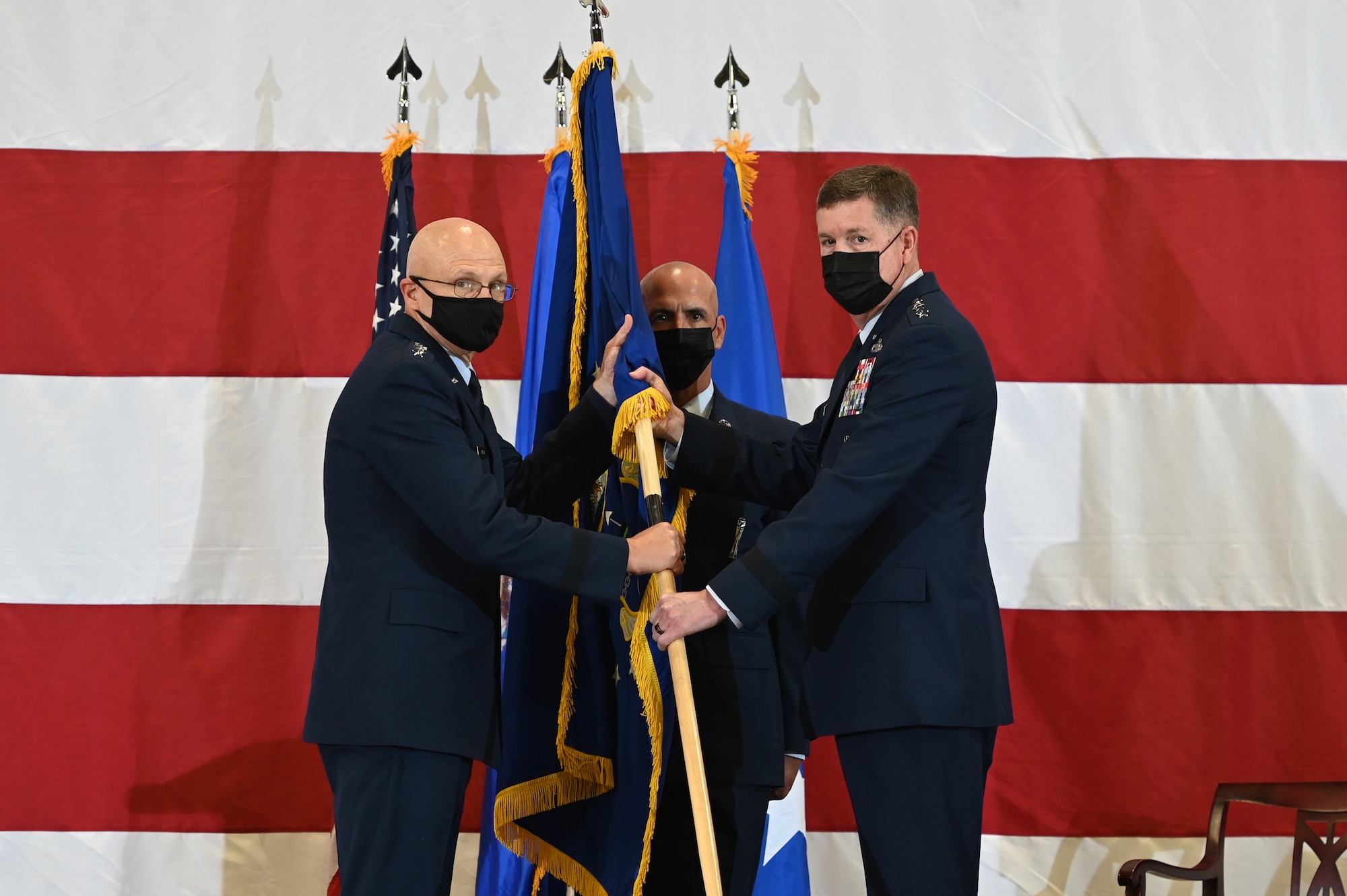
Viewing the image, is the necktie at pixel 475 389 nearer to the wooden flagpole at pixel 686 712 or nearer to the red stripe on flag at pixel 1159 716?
the wooden flagpole at pixel 686 712

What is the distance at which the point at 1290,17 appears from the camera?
3.69 m

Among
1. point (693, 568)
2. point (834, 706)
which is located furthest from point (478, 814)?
point (834, 706)

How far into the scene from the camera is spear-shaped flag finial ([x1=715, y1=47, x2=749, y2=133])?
3363 mm

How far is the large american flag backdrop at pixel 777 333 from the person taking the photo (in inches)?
138

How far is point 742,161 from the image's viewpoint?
334cm

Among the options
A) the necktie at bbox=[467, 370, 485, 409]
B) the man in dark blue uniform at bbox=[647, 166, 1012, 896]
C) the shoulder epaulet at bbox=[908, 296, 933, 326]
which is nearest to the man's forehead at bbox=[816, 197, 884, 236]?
the man in dark blue uniform at bbox=[647, 166, 1012, 896]

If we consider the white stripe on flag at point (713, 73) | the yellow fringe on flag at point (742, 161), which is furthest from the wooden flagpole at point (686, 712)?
the white stripe on flag at point (713, 73)

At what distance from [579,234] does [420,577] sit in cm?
89

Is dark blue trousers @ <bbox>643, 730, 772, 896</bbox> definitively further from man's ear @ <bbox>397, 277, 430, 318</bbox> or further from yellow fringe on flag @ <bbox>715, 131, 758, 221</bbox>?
yellow fringe on flag @ <bbox>715, 131, 758, 221</bbox>

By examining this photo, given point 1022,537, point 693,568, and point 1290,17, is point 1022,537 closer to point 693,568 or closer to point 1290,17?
point 693,568

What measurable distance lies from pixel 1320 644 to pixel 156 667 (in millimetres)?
3564

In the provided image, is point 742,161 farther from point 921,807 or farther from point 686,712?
point 921,807

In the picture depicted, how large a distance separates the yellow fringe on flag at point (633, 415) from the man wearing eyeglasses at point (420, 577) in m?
0.23

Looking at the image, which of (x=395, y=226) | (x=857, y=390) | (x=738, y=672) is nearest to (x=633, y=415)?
(x=857, y=390)
